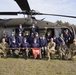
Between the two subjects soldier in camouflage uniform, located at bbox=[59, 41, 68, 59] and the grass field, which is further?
soldier in camouflage uniform, located at bbox=[59, 41, 68, 59]

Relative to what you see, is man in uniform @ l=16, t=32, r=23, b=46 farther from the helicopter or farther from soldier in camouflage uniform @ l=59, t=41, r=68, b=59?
soldier in camouflage uniform @ l=59, t=41, r=68, b=59

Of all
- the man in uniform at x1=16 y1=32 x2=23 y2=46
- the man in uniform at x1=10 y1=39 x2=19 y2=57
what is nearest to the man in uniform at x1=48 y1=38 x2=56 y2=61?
the man in uniform at x1=16 y1=32 x2=23 y2=46

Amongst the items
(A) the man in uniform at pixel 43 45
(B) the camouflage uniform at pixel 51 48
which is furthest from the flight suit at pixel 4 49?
(B) the camouflage uniform at pixel 51 48

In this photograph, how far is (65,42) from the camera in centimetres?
1509

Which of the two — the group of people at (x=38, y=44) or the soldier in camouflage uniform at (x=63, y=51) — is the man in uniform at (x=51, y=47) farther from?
the soldier in camouflage uniform at (x=63, y=51)

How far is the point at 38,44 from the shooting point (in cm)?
1436

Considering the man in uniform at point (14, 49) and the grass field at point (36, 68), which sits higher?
the man in uniform at point (14, 49)

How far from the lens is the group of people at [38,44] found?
45.3 ft

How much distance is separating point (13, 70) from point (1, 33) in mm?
5862

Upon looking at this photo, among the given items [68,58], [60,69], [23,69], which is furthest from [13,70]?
[68,58]

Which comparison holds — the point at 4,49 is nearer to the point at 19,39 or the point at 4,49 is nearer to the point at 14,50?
the point at 14,50

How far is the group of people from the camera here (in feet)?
45.3

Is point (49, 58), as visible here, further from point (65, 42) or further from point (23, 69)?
point (23, 69)

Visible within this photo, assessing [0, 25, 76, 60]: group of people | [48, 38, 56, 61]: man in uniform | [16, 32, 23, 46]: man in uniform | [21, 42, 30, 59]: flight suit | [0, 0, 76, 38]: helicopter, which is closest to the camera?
[48, 38, 56, 61]: man in uniform
